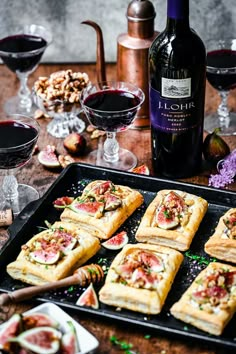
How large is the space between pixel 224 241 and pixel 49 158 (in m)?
1.16

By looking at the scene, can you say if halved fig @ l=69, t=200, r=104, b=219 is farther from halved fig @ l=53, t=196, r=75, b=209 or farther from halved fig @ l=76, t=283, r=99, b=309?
halved fig @ l=76, t=283, r=99, b=309

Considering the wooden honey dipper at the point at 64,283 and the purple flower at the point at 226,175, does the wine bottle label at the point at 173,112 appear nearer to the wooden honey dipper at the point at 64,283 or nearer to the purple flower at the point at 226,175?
the purple flower at the point at 226,175

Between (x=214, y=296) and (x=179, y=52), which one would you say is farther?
(x=179, y=52)

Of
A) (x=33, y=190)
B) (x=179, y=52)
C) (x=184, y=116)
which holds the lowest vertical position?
(x=33, y=190)

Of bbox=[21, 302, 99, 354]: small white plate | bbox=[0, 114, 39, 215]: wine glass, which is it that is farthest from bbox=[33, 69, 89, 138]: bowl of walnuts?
bbox=[21, 302, 99, 354]: small white plate

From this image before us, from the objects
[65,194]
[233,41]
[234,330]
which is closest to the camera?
[234,330]

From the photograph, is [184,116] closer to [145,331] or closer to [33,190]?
[33,190]

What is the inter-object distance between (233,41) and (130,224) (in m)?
1.28

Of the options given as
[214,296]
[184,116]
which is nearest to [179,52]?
[184,116]

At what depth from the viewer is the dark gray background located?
14.9ft

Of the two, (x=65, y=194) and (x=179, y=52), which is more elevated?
(x=179, y=52)

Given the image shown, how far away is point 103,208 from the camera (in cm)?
313

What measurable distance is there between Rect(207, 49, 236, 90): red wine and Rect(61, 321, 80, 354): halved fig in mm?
1729

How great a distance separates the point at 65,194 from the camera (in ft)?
11.0
